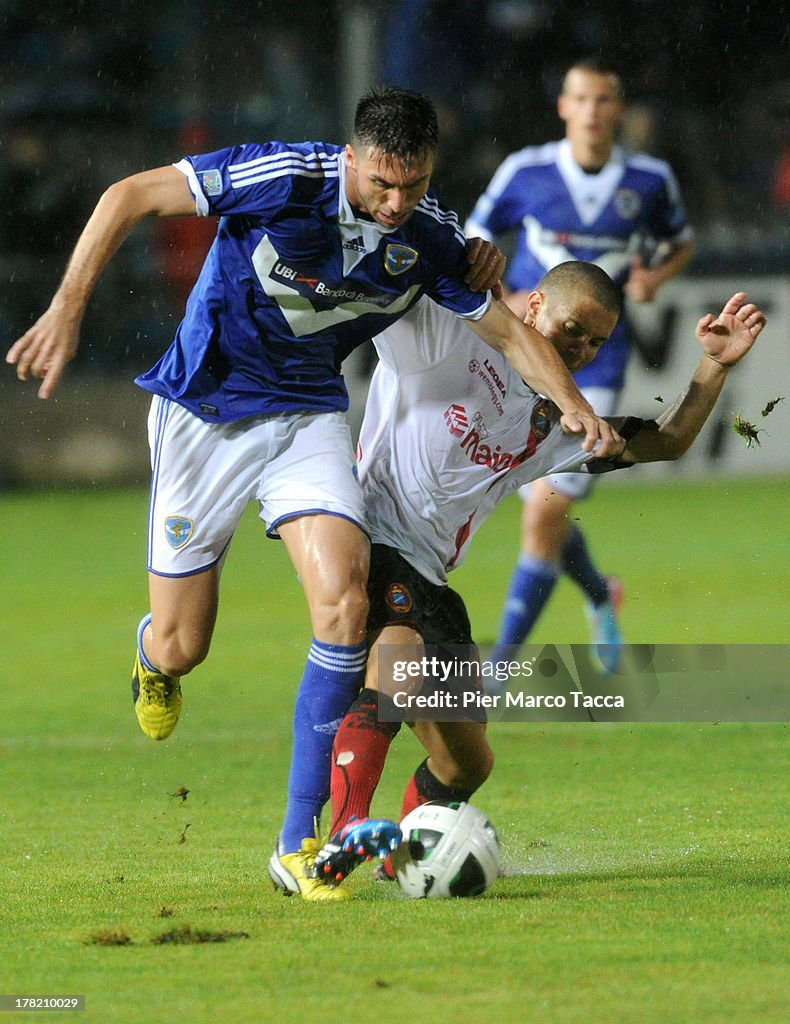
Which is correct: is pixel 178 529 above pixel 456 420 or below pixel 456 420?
below

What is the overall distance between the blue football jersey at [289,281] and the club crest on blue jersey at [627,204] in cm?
385

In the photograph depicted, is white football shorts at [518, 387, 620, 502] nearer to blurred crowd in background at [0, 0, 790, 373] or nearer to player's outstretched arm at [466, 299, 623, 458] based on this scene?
player's outstretched arm at [466, 299, 623, 458]

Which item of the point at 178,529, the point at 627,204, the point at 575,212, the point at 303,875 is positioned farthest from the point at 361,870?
the point at 627,204

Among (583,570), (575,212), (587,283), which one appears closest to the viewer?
(587,283)

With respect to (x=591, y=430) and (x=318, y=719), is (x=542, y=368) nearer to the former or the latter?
(x=591, y=430)

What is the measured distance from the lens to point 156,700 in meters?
5.65

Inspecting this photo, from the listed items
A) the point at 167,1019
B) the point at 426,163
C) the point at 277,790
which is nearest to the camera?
the point at 167,1019

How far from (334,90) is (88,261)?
14.2 metres

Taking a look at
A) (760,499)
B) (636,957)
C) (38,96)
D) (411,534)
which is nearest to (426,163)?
(411,534)

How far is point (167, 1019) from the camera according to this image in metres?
3.09

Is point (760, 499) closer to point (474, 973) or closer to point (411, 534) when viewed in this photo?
point (411, 534)

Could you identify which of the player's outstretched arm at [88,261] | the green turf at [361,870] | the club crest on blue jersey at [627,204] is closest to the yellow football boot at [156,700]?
the green turf at [361,870]

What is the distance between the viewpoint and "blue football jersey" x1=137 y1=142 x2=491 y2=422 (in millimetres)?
4422

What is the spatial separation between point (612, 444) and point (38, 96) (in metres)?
14.1
